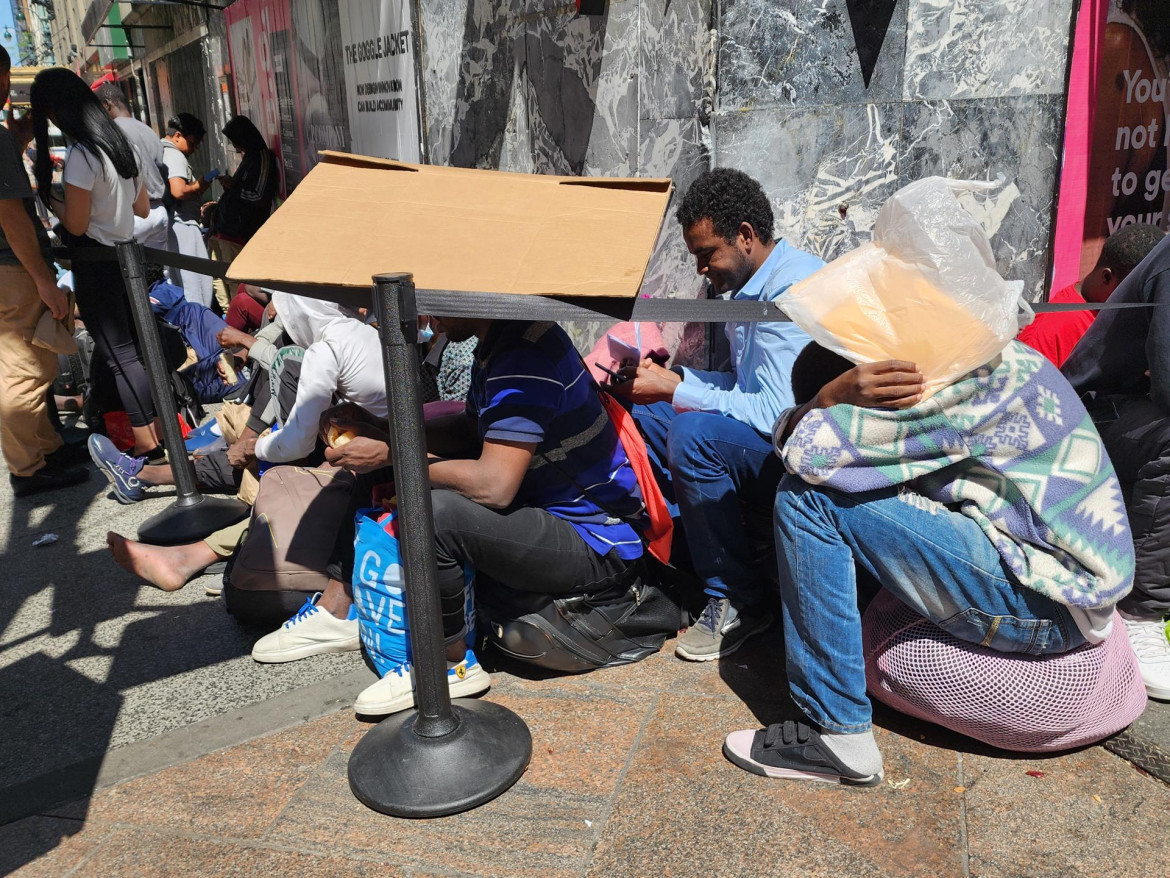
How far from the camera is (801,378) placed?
2.34m

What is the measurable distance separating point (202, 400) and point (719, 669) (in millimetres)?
3959

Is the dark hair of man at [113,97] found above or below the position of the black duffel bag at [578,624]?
above

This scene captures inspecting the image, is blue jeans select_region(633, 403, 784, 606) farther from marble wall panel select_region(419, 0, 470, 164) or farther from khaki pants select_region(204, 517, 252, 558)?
marble wall panel select_region(419, 0, 470, 164)

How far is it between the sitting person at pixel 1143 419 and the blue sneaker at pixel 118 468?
4.11 metres

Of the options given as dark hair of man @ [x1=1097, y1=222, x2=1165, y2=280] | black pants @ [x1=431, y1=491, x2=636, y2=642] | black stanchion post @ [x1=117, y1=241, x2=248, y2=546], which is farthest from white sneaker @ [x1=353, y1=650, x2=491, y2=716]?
dark hair of man @ [x1=1097, y1=222, x2=1165, y2=280]

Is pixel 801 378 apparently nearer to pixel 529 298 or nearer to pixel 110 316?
pixel 529 298

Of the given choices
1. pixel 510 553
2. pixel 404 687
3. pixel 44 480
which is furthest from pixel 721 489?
pixel 44 480

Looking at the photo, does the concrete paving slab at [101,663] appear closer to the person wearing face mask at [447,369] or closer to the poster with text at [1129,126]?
the person wearing face mask at [447,369]

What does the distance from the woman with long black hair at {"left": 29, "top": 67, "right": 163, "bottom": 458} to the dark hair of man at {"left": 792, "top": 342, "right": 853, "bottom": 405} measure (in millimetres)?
3358

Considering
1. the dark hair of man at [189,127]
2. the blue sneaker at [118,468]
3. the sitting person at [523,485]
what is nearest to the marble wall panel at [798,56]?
the sitting person at [523,485]

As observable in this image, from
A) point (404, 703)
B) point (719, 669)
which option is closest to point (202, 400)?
point (404, 703)

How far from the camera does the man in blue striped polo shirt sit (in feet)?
7.94

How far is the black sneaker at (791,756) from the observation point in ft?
7.29

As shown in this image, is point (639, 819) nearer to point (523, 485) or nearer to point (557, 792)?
point (557, 792)
